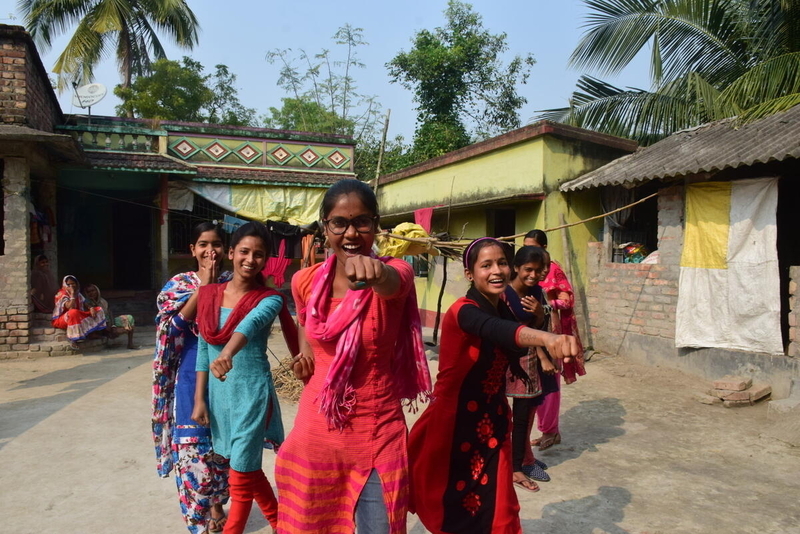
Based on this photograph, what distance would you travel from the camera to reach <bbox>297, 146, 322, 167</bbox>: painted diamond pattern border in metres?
13.0

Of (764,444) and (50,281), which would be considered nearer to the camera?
(764,444)

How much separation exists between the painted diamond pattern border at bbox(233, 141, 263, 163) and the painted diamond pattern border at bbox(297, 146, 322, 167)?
3.10 ft

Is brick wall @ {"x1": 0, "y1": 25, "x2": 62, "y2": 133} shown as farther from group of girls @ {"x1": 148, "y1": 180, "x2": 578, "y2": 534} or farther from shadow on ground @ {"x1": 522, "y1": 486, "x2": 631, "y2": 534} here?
shadow on ground @ {"x1": 522, "y1": 486, "x2": 631, "y2": 534}

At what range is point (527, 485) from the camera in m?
3.70

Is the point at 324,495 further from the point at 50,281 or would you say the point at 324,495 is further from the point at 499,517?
the point at 50,281

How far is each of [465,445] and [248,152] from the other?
1147cm

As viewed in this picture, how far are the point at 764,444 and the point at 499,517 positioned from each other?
3717 mm

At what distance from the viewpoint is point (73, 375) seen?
289 inches

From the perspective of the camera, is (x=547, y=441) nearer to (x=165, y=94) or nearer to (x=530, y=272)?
(x=530, y=272)

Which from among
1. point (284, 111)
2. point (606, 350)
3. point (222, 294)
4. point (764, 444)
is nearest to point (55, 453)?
point (222, 294)

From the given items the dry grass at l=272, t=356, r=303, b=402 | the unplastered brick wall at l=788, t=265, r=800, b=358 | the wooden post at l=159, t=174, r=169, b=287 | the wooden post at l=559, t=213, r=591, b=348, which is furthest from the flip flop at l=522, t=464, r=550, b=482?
the wooden post at l=159, t=174, r=169, b=287

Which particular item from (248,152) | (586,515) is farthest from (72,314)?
(586,515)

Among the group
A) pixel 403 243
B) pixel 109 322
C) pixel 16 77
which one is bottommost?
pixel 109 322

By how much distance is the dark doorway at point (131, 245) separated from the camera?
1440 centimetres
